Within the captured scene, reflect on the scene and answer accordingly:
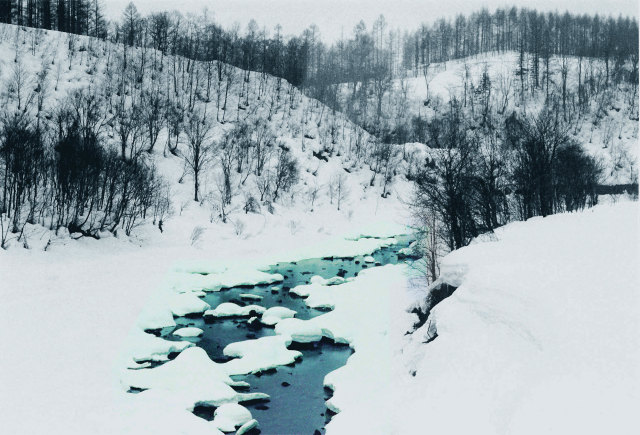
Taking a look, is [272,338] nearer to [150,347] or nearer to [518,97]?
[150,347]

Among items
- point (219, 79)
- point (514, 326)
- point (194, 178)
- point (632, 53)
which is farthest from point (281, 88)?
point (632, 53)

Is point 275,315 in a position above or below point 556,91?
below

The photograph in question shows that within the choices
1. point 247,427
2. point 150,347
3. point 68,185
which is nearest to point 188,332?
point 150,347

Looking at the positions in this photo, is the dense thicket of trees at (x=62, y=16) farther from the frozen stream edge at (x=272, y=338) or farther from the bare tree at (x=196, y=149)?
the frozen stream edge at (x=272, y=338)

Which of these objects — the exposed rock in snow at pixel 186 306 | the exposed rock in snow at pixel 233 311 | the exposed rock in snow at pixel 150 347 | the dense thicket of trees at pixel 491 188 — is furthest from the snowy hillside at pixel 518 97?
the exposed rock in snow at pixel 150 347

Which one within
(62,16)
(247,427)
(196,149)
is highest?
(62,16)

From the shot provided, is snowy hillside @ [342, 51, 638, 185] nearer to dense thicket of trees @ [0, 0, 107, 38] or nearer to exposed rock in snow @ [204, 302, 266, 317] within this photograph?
dense thicket of trees @ [0, 0, 107, 38]

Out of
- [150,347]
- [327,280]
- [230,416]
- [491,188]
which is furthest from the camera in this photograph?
[327,280]

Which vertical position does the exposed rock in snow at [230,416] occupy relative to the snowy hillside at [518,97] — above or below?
below

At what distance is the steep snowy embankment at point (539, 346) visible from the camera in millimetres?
6328

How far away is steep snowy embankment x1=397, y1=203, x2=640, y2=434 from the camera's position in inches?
249

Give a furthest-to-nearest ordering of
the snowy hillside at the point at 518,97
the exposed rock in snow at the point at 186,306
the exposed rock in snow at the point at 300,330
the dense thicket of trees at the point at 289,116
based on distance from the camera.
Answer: the snowy hillside at the point at 518,97
the dense thicket of trees at the point at 289,116
the exposed rock in snow at the point at 186,306
the exposed rock in snow at the point at 300,330

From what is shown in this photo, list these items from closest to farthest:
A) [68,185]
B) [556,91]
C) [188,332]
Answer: [188,332] < [68,185] < [556,91]

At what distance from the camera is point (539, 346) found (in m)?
8.01
